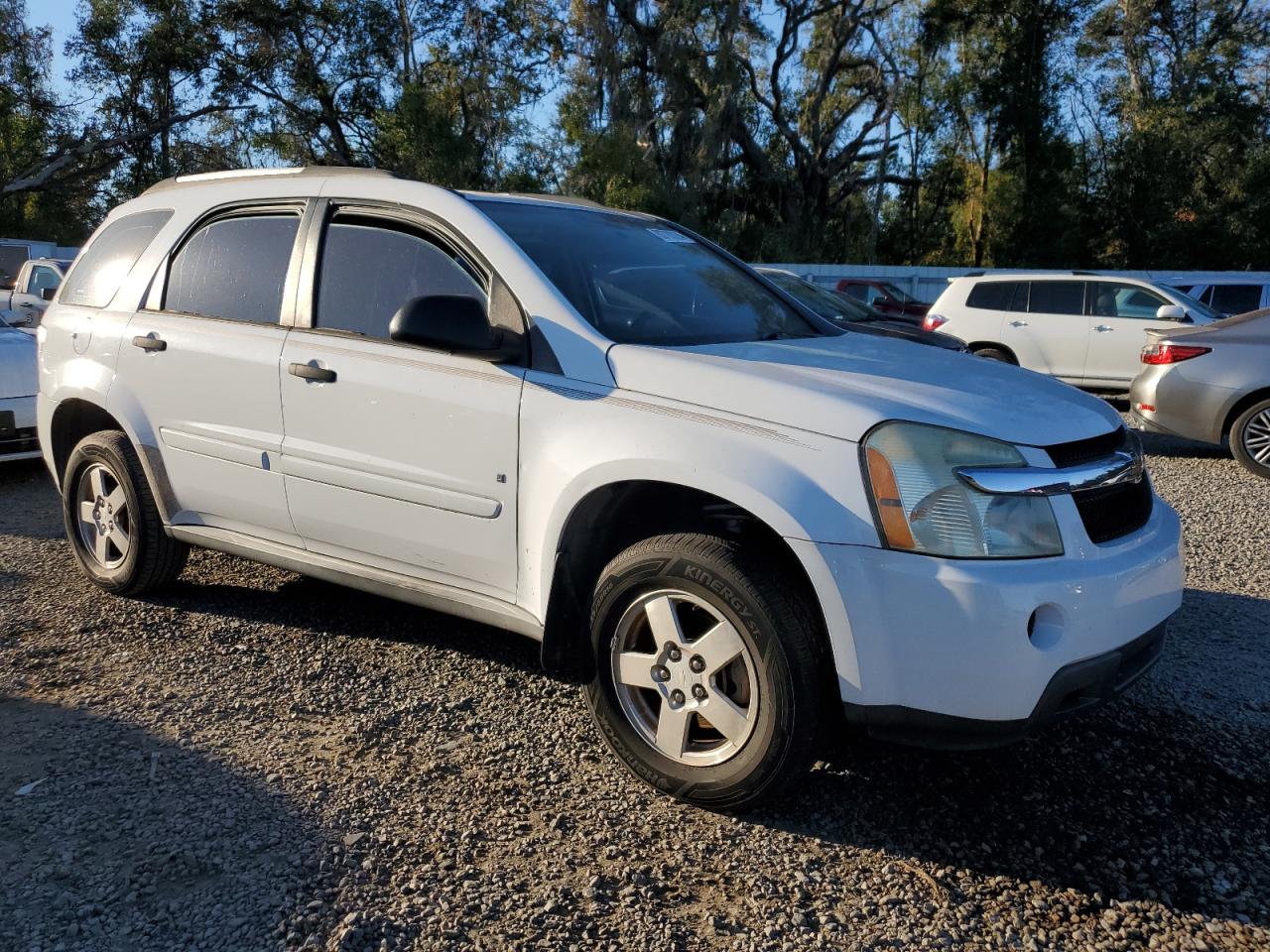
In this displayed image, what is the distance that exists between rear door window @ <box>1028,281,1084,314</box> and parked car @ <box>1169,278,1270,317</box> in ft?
8.57

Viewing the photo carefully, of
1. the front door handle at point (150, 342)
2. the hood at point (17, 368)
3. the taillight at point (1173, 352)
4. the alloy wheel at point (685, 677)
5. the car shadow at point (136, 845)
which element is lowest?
the car shadow at point (136, 845)

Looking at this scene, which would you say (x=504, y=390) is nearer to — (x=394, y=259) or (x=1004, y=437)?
(x=394, y=259)

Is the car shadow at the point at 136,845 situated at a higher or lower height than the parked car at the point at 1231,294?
lower

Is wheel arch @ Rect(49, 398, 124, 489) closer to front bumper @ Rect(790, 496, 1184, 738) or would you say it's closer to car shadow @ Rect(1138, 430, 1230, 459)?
front bumper @ Rect(790, 496, 1184, 738)

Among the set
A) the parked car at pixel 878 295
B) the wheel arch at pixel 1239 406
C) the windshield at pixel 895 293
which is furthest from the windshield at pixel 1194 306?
the windshield at pixel 895 293

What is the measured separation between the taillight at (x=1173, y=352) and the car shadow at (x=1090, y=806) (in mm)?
5430

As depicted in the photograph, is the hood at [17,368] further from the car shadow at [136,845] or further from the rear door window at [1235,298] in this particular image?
the rear door window at [1235,298]

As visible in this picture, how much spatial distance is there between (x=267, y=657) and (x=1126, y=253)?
1480 inches

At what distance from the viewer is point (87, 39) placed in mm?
37219

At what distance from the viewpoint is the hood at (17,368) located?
7703 millimetres

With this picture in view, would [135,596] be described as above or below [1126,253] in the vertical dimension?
below

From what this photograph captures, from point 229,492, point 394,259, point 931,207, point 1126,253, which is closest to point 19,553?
point 229,492

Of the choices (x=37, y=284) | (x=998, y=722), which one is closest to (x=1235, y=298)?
(x=998, y=722)

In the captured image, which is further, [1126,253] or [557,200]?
[1126,253]
